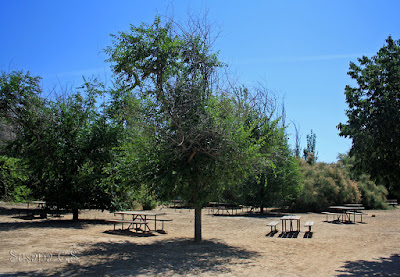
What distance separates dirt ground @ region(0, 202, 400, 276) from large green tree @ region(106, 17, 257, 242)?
2139 millimetres

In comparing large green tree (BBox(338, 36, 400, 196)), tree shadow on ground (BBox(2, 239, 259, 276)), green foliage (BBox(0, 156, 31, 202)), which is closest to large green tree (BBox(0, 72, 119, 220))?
green foliage (BBox(0, 156, 31, 202))

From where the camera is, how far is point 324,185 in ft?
93.9

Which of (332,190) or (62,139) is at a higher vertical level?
(62,139)

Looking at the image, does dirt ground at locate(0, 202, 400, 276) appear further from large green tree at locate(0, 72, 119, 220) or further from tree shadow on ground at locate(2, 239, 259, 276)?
large green tree at locate(0, 72, 119, 220)

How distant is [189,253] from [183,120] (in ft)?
13.7

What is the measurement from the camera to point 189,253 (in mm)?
10258

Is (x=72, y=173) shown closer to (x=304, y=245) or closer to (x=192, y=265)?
(x=192, y=265)

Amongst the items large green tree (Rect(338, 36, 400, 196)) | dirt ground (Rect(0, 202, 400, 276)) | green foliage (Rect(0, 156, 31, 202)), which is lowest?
dirt ground (Rect(0, 202, 400, 276))

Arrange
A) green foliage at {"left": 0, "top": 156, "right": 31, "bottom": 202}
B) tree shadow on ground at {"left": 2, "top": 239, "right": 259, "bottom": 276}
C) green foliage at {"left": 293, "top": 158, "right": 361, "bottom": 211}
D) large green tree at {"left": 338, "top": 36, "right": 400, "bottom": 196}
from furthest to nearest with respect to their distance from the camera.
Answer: green foliage at {"left": 293, "top": 158, "right": 361, "bottom": 211}, green foliage at {"left": 0, "top": 156, "right": 31, "bottom": 202}, large green tree at {"left": 338, "top": 36, "right": 400, "bottom": 196}, tree shadow on ground at {"left": 2, "top": 239, "right": 259, "bottom": 276}

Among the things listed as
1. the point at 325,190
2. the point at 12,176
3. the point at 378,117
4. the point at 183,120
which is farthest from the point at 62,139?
the point at 325,190

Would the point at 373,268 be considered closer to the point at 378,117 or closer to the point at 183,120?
the point at 378,117

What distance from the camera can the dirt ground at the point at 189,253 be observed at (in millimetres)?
7977

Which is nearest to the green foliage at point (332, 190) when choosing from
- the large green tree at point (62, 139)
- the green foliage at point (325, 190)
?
the green foliage at point (325, 190)

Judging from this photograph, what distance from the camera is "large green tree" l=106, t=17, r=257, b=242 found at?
34.0 ft
